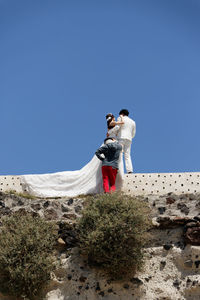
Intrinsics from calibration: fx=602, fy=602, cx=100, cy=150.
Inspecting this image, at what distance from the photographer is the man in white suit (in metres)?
19.6

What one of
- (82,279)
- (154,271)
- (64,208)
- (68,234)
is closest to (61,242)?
(68,234)

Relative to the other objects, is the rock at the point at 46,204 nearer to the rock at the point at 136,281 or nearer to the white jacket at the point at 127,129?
the rock at the point at 136,281

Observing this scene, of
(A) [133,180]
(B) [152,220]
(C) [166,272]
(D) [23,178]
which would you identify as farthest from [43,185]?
(C) [166,272]

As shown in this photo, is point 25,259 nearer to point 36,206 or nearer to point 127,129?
point 36,206

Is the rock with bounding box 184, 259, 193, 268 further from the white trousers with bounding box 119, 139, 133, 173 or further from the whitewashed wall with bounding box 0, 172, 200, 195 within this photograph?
the white trousers with bounding box 119, 139, 133, 173

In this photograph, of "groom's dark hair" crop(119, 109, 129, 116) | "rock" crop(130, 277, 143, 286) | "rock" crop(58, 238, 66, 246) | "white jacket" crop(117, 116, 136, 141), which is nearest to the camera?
"rock" crop(130, 277, 143, 286)

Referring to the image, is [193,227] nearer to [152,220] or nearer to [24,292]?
[152,220]

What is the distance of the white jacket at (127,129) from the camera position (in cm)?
1964

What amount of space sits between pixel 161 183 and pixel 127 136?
1989mm

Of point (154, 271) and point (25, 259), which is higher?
point (25, 259)

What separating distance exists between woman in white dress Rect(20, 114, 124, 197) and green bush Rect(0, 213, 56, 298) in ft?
14.4

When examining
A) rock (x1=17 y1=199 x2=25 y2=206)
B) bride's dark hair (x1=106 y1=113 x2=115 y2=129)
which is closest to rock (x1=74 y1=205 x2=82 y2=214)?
rock (x1=17 y1=199 x2=25 y2=206)

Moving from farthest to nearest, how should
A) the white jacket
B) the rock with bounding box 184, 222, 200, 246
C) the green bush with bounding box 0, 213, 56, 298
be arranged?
the white jacket
the rock with bounding box 184, 222, 200, 246
the green bush with bounding box 0, 213, 56, 298

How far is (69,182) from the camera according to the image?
756 inches
